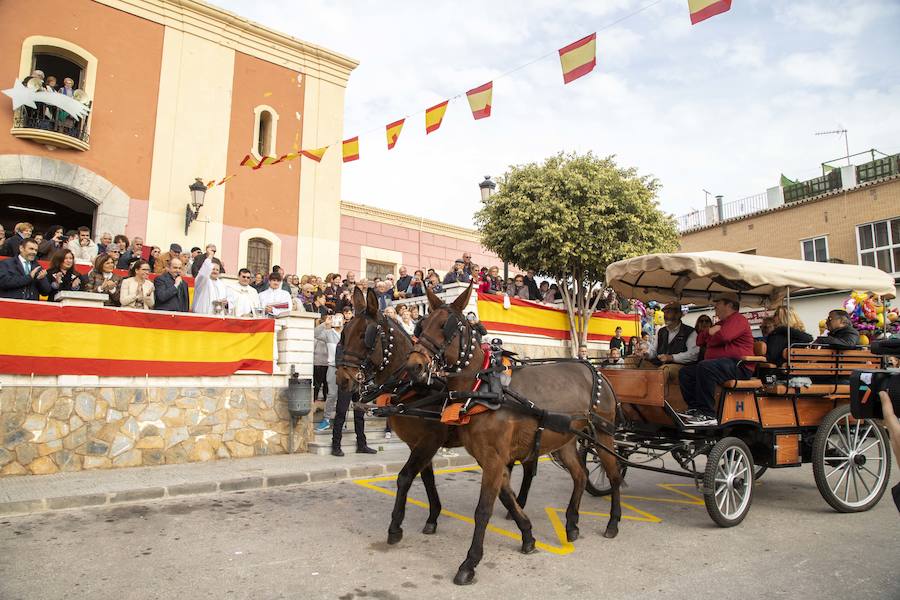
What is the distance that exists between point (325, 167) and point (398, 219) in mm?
3987

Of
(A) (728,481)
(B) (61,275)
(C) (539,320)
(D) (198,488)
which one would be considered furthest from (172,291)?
(C) (539,320)

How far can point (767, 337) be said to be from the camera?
22.6 feet

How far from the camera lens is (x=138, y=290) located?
9.21 metres

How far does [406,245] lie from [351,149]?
996cm

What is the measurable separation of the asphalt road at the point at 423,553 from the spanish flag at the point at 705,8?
6.18m

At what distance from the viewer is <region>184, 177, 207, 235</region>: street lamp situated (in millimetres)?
16203

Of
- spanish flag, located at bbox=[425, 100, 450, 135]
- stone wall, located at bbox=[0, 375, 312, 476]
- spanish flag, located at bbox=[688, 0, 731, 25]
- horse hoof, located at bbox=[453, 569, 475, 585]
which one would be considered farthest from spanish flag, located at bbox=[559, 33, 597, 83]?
horse hoof, located at bbox=[453, 569, 475, 585]

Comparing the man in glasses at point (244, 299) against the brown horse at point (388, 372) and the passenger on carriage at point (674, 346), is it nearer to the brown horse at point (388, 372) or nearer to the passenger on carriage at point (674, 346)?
the brown horse at point (388, 372)

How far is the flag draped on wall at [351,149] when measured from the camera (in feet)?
43.4

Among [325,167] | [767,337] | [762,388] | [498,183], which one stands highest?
[325,167]

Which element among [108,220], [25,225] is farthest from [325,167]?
[25,225]

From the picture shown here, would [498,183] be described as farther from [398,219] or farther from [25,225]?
[25,225]

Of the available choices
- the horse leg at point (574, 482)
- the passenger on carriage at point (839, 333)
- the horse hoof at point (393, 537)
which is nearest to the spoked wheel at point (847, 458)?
the passenger on carriage at point (839, 333)

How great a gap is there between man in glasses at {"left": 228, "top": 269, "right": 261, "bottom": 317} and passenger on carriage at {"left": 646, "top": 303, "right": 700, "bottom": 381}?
7.13 metres
